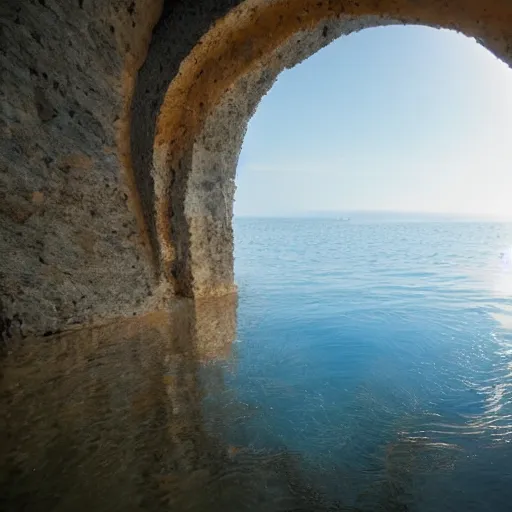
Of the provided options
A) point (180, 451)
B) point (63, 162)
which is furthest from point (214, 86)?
point (180, 451)

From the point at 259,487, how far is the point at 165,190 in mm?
3573

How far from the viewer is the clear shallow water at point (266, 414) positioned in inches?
62.5

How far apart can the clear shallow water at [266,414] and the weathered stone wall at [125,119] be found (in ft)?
1.84

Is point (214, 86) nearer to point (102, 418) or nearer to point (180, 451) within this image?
point (102, 418)

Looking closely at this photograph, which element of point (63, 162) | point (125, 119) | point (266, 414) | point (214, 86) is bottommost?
point (266, 414)

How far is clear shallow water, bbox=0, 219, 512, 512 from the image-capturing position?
159 centimetres

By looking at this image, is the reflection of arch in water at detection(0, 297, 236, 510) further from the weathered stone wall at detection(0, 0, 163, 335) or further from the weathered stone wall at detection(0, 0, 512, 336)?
the weathered stone wall at detection(0, 0, 512, 336)

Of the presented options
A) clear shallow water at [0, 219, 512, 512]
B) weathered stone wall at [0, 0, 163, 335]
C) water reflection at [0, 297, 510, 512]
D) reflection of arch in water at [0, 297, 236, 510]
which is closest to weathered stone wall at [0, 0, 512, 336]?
weathered stone wall at [0, 0, 163, 335]

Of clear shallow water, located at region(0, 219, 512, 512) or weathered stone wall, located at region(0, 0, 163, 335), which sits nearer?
clear shallow water, located at region(0, 219, 512, 512)

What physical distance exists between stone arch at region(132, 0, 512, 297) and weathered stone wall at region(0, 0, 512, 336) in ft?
0.05

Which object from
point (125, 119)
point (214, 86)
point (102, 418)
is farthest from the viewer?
point (214, 86)

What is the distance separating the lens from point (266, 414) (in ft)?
7.23

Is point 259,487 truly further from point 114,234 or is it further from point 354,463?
point 114,234

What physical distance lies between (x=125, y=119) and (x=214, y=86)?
1.08 meters
